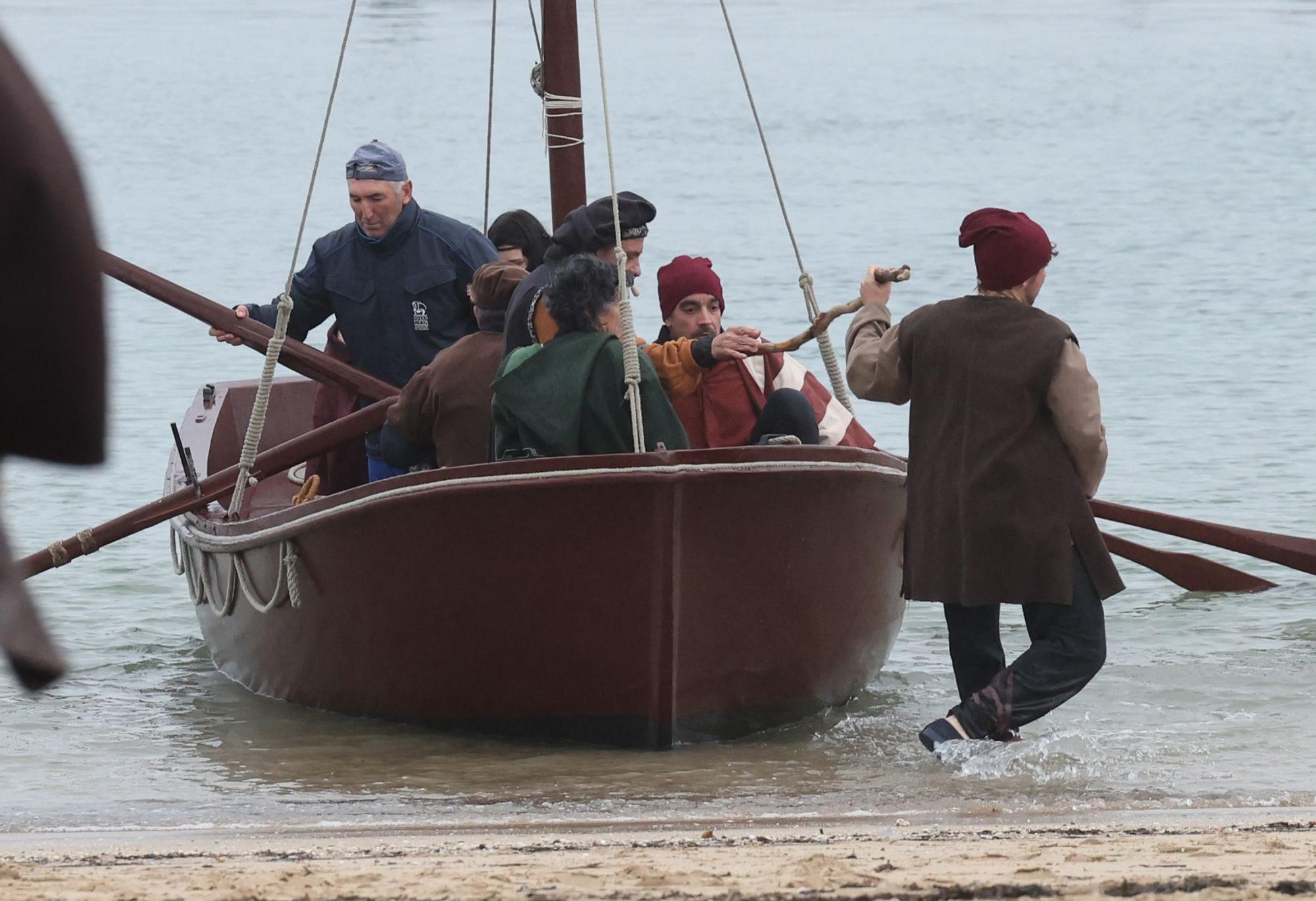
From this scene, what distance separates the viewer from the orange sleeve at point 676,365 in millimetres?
5711

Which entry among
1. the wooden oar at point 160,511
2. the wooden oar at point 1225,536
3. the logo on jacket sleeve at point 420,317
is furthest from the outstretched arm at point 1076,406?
the wooden oar at point 160,511

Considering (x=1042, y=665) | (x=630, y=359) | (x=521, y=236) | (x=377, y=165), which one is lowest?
(x=1042, y=665)

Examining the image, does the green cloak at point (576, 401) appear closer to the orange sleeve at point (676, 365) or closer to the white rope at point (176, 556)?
the orange sleeve at point (676, 365)

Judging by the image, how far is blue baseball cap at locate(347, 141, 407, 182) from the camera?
22.6 feet

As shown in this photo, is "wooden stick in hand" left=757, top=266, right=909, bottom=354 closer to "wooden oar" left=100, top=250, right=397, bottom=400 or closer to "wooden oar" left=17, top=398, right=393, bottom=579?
"wooden oar" left=100, top=250, right=397, bottom=400

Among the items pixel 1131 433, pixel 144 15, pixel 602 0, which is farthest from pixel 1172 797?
pixel 144 15

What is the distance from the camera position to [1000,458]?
5211 millimetres

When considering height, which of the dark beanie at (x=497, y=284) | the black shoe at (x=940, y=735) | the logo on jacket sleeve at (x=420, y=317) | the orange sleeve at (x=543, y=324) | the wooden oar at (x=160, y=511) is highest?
the dark beanie at (x=497, y=284)

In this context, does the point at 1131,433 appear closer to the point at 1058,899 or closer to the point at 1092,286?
the point at 1092,286

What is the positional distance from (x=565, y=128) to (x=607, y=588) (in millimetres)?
2311

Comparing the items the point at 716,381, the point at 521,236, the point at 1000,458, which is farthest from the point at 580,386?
the point at 521,236

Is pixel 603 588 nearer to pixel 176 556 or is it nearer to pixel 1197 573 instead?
pixel 176 556

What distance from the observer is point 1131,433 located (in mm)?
16000

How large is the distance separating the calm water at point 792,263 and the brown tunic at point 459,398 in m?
0.96
